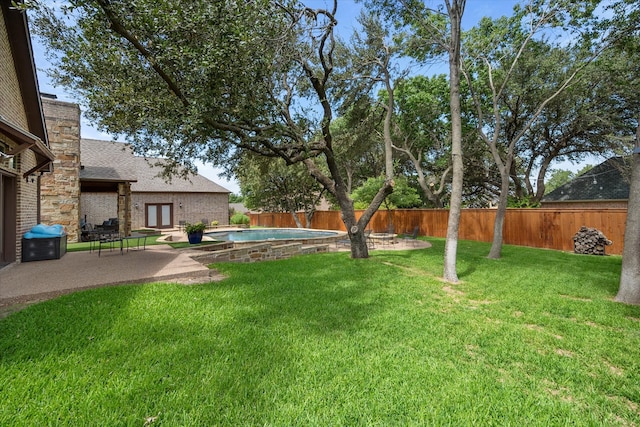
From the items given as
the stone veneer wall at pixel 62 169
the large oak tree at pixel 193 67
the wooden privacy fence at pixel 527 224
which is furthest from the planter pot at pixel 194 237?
the wooden privacy fence at pixel 527 224

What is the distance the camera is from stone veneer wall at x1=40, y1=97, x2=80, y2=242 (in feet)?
40.4

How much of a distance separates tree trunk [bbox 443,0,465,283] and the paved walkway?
5.35 meters

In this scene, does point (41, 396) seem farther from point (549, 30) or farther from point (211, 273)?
point (549, 30)

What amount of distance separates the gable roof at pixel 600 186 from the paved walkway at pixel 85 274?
2380 cm

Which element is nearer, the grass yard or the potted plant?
the grass yard

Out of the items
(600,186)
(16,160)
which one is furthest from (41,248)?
(600,186)

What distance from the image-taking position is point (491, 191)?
25.2 meters

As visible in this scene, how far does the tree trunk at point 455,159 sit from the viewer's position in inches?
271

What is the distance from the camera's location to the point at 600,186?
19.7m

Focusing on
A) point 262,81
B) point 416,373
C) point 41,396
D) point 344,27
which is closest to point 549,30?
point 344,27

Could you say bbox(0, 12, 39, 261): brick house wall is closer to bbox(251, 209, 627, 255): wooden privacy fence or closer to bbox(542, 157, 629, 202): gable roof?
bbox(251, 209, 627, 255): wooden privacy fence

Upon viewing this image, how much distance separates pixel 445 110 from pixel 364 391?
1897 centimetres

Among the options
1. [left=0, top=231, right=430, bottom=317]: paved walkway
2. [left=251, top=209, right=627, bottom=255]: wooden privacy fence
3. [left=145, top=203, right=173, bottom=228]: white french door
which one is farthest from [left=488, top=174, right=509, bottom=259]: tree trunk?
[left=145, top=203, right=173, bottom=228]: white french door

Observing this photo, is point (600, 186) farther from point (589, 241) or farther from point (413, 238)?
point (413, 238)
